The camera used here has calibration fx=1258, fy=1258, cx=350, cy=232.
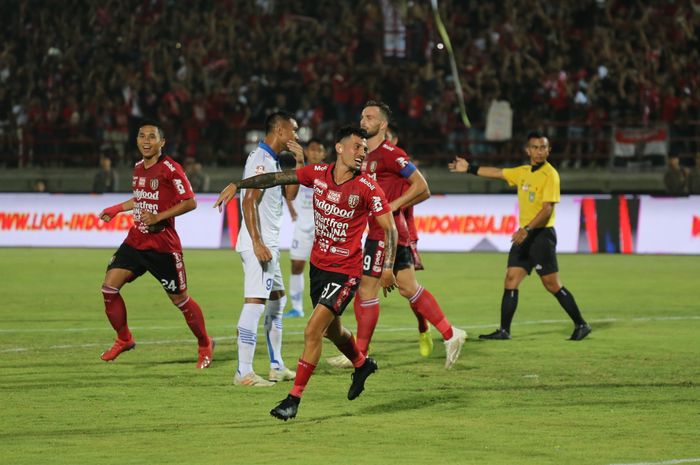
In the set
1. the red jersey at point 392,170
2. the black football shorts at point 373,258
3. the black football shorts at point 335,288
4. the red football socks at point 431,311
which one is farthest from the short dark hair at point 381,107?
the black football shorts at point 335,288

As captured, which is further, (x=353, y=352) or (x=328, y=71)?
(x=328, y=71)

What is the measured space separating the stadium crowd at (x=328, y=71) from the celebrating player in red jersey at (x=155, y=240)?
2005 centimetres

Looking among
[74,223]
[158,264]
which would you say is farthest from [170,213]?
[74,223]

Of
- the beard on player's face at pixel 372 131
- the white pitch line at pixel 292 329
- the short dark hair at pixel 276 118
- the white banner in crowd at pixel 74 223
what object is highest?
the short dark hair at pixel 276 118

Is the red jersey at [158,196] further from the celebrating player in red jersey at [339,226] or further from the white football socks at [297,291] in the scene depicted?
the white football socks at [297,291]

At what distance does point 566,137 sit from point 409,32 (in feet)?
18.5

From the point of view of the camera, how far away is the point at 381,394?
34.0ft

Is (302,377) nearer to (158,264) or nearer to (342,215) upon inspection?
(342,215)

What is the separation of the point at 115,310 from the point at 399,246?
9.31 ft

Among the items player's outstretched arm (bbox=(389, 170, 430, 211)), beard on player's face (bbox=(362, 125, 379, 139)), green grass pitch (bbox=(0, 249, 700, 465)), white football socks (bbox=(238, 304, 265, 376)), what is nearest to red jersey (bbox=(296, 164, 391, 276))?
green grass pitch (bbox=(0, 249, 700, 465))

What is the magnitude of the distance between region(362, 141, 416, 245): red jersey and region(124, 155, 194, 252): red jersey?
6.00 feet

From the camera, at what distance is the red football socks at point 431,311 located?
1204cm

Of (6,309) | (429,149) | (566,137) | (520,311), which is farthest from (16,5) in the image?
(520,311)

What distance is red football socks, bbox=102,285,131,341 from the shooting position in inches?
476
